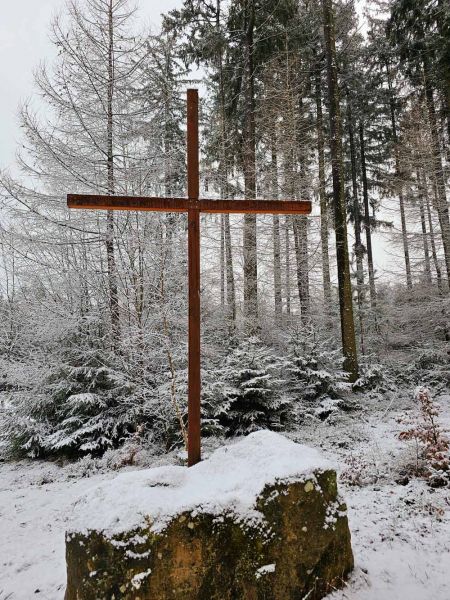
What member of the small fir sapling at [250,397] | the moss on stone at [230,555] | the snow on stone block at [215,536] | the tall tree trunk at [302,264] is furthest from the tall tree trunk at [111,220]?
the tall tree trunk at [302,264]

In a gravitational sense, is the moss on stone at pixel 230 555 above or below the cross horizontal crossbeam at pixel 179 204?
below

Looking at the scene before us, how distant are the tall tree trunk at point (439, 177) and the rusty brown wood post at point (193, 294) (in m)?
10.9

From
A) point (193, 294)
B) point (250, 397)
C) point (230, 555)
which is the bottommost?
point (230, 555)

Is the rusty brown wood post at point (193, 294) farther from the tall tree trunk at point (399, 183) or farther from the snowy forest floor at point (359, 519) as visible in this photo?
the tall tree trunk at point (399, 183)

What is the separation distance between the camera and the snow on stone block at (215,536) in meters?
2.28

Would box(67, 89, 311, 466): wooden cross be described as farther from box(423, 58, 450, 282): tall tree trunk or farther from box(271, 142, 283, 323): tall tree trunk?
box(423, 58, 450, 282): tall tree trunk

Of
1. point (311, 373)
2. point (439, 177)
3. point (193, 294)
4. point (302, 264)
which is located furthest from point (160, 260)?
point (439, 177)

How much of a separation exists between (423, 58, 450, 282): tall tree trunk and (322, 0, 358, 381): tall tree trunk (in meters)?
3.74

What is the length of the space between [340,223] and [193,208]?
7.95m

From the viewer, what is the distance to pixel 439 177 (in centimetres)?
1359

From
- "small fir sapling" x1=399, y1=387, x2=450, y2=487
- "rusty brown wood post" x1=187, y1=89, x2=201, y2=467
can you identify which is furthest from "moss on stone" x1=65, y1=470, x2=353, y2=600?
"small fir sapling" x1=399, y1=387, x2=450, y2=487

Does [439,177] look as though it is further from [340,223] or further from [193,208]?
[193,208]

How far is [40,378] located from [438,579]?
684 centimetres

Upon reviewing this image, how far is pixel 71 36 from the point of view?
326 inches
